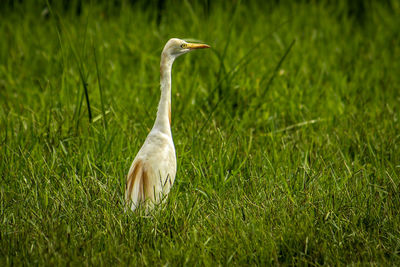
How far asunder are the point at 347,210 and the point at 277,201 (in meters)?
0.39

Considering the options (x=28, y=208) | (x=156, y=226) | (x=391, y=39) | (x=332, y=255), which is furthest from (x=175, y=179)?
(x=391, y=39)

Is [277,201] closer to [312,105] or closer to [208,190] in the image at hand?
[208,190]

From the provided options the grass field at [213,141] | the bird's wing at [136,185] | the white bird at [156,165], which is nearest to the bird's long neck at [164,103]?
the white bird at [156,165]

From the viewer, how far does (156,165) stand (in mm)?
2934

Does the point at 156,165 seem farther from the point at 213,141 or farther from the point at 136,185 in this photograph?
the point at 213,141

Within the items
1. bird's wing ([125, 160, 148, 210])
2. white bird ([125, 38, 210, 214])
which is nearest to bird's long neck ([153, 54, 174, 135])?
white bird ([125, 38, 210, 214])

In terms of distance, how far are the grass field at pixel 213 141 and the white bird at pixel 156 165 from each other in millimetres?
95

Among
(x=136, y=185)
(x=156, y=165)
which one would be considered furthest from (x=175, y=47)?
(x=136, y=185)

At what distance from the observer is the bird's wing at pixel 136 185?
9.50 feet

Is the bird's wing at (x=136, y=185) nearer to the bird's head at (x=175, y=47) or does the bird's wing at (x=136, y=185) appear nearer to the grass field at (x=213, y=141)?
the grass field at (x=213, y=141)

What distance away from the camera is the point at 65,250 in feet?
8.18

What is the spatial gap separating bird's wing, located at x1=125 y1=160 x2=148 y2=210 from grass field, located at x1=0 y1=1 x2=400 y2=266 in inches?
3.5

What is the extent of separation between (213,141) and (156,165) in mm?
973

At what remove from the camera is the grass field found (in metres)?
2.65
